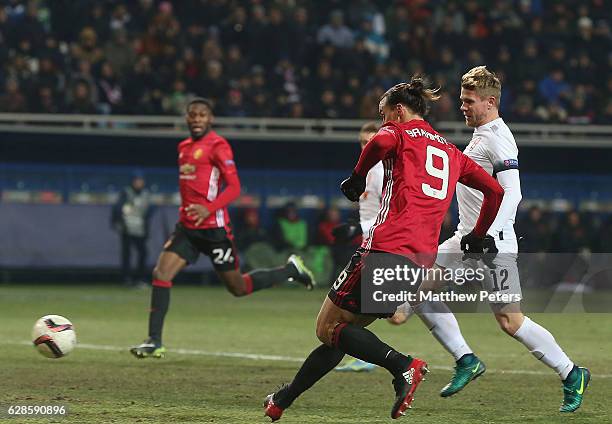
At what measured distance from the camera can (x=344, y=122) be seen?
20875 mm

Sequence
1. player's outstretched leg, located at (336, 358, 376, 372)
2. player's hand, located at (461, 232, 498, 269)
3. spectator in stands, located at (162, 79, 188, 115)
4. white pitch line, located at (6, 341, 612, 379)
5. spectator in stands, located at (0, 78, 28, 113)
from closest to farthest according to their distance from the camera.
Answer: player's hand, located at (461, 232, 498, 269) → white pitch line, located at (6, 341, 612, 379) → player's outstretched leg, located at (336, 358, 376, 372) → spectator in stands, located at (0, 78, 28, 113) → spectator in stands, located at (162, 79, 188, 115)

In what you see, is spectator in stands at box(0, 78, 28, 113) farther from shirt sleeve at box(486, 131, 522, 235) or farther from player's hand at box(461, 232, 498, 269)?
player's hand at box(461, 232, 498, 269)

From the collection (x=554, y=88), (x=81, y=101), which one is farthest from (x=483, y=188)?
(x=554, y=88)

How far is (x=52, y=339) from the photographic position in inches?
368

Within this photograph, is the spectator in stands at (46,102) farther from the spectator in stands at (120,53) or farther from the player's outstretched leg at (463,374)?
the player's outstretched leg at (463,374)

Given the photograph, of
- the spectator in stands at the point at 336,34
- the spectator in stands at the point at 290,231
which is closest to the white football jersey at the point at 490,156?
the spectator in stands at the point at 290,231

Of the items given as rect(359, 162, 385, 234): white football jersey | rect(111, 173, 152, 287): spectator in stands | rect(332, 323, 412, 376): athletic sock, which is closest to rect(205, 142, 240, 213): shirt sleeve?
rect(359, 162, 385, 234): white football jersey

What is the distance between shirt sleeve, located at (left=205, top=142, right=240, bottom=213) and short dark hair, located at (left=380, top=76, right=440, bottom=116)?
399cm

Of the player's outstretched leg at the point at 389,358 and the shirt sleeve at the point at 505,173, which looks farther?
the shirt sleeve at the point at 505,173

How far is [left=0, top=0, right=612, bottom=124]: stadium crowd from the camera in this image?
20641 mm

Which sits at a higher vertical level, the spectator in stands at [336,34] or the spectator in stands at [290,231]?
the spectator in stands at [336,34]

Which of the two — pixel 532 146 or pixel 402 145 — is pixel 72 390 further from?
pixel 532 146

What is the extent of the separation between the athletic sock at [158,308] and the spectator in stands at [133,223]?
30.7 feet

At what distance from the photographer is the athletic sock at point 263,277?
1201 cm
